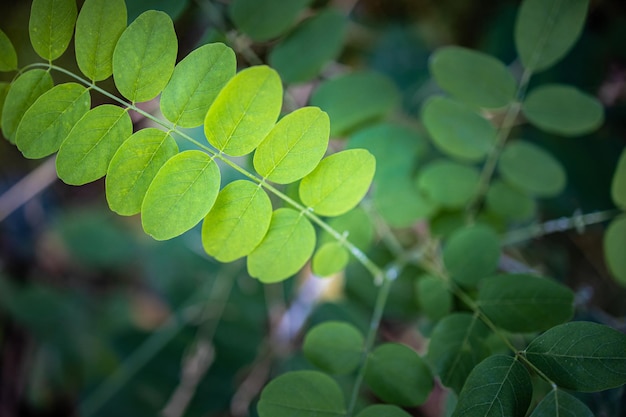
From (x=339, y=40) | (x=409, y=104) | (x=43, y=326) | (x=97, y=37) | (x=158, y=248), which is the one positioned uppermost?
(x=97, y=37)

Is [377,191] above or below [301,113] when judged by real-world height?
below

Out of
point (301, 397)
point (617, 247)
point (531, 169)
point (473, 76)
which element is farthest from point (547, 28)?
point (301, 397)

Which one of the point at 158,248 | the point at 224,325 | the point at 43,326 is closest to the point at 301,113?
the point at 224,325

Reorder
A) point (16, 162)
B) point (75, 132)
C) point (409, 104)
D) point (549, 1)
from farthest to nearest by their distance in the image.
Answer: point (16, 162), point (409, 104), point (549, 1), point (75, 132)

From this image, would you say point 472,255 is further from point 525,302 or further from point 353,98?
point 353,98

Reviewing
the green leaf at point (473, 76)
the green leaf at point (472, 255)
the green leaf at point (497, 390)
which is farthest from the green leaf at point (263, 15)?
the green leaf at point (497, 390)

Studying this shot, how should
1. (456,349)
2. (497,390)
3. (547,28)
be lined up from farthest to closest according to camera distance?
(547,28) → (456,349) → (497,390)

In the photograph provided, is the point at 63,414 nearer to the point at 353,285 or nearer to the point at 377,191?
the point at 353,285

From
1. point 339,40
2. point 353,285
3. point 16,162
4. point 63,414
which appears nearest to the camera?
point 339,40
